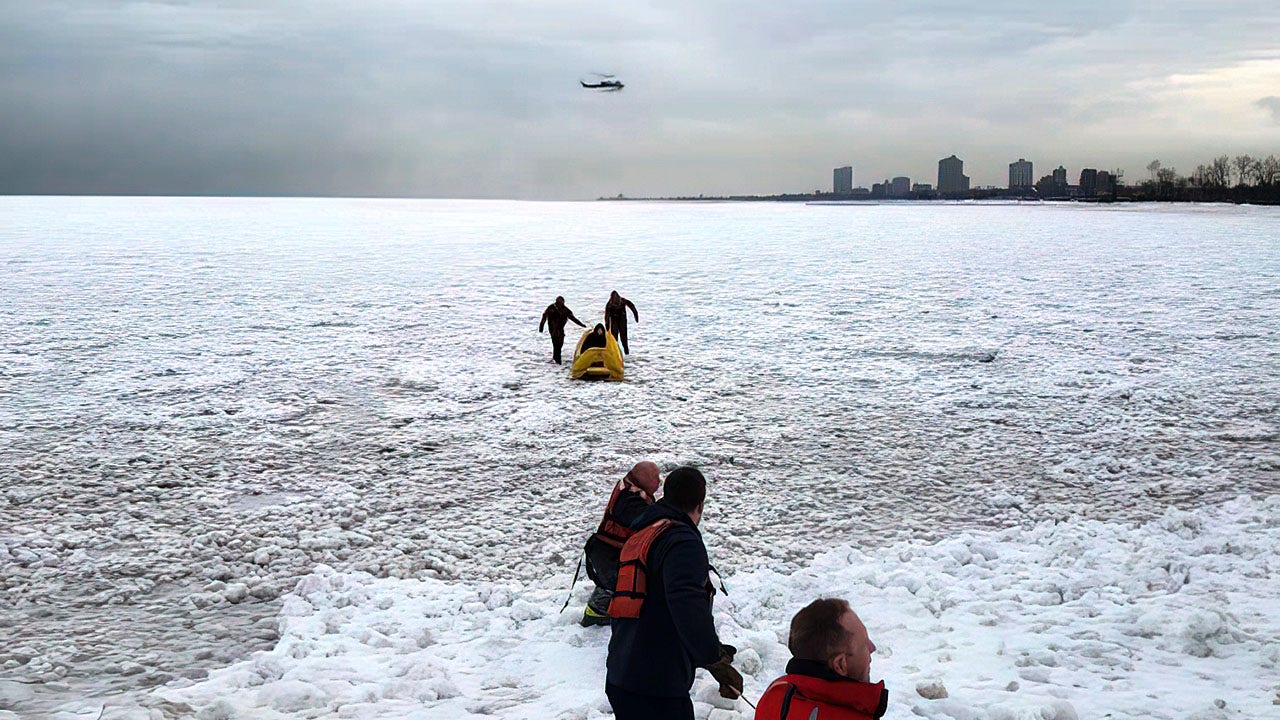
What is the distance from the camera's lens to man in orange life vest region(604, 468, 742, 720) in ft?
10.7

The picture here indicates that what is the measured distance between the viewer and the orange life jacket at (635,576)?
3.37m

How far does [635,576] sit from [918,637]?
9.16 feet

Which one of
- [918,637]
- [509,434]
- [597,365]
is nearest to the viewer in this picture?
[918,637]

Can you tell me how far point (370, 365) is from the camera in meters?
13.8

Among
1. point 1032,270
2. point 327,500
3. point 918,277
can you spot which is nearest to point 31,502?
point 327,500

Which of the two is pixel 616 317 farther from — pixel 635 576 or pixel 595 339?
pixel 635 576

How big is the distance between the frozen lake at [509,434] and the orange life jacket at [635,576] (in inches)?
119

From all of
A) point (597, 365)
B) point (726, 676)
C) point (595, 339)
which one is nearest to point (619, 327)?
point (595, 339)

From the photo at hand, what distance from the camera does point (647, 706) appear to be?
137 inches

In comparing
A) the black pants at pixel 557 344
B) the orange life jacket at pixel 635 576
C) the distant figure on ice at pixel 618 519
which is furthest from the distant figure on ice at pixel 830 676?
the black pants at pixel 557 344

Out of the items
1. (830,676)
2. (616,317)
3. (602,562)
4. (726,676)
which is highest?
(616,317)

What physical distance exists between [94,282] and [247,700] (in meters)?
24.4

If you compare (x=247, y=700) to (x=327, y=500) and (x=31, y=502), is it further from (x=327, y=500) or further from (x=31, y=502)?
(x=31, y=502)

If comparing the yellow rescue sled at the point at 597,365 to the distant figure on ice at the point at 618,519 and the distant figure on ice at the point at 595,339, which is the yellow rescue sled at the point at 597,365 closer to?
the distant figure on ice at the point at 595,339
